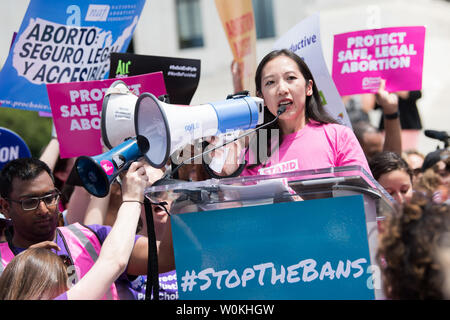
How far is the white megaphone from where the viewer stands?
2.22 metres

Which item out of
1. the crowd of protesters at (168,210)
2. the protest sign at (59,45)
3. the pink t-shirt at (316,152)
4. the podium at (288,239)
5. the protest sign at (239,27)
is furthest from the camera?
the protest sign at (239,27)

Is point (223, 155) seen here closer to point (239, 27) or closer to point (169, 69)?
point (169, 69)

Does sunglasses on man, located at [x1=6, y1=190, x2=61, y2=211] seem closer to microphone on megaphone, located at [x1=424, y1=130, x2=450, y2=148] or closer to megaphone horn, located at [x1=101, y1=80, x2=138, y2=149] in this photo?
megaphone horn, located at [x1=101, y1=80, x2=138, y2=149]

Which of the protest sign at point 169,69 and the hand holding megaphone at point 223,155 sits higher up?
the protest sign at point 169,69

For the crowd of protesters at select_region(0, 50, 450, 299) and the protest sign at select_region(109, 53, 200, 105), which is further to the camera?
the protest sign at select_region(109, 53, 200, 105)

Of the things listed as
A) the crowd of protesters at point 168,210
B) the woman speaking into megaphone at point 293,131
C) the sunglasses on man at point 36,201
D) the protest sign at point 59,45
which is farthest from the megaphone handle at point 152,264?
the protest sign at point 59,45

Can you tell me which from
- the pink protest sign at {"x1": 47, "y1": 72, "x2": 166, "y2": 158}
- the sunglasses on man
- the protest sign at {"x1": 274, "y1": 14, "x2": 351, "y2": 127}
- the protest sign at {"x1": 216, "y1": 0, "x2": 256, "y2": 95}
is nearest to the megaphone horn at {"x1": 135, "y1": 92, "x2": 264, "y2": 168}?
the sunglasses on man

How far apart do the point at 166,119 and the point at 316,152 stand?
3.01 feet

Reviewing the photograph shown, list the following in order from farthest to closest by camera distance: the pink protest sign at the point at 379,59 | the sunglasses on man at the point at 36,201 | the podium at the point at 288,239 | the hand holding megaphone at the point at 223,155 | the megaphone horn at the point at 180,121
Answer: the pink protest sign at the point at 379,59 → the sunglasses on man at the point at 36,201 → the hand holding megaphone at the point at 223,155 → the megaphone horn at the point at 180,121 → the podium at the point at 288,239

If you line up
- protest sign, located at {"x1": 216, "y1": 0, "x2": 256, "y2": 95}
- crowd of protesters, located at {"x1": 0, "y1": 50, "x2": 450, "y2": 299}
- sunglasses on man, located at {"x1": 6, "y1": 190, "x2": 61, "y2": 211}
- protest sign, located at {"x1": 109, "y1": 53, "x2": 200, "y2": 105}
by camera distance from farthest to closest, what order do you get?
protest sign, located at {"x1": 216, "y1": 0, "x2": 256, "y2": 95}, protest sign, located at {"x1": 109, "y1": 53, "x2": 200, "y2": 105}, sunglasses on man, located at {"x1": 6, "y1": 190, "x2": 61, "y2": 211}, crowd of protesters, located at {"x1": 0, "y1": 50, "x2": 450, "y2": 299}

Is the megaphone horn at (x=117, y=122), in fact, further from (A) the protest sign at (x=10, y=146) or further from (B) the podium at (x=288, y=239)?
(A) the protest sign at (x=10, y=146)

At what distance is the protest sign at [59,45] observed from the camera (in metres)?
3.99

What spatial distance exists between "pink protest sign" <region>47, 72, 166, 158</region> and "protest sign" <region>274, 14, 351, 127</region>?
1.22 m

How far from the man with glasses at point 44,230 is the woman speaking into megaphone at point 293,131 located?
23.9 inches
